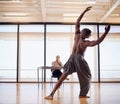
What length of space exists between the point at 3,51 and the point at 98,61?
3.76m

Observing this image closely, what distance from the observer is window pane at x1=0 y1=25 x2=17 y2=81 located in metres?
11.1

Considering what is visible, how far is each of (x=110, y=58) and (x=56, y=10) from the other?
3.18 meters

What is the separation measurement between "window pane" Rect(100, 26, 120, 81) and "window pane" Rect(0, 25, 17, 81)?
136 inches

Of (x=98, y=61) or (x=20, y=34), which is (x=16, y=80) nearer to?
(x=20, y=34)

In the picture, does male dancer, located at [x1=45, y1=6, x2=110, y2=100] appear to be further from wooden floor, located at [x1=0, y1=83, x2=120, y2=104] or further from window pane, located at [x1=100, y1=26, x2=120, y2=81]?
window pane, located at [x1=100, y1=26, x2=120, y2=81]

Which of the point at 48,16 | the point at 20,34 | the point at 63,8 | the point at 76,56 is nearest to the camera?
the point at 76,56

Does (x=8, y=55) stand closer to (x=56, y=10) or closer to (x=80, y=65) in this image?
(x=56, y=10)

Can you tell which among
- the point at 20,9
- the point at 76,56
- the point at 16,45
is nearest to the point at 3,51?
the point at 16,45

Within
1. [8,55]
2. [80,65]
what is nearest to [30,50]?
[8,55]

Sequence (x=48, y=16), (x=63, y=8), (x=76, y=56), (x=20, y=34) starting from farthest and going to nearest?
(x=20, y=34)
(x=48, y=16)
(x=63, y=8)
(x=76, y=56)

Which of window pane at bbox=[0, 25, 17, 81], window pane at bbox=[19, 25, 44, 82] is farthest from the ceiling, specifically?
window pane at bbox=[0, 25, 17, 81]

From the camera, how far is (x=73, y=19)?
36.1 ft

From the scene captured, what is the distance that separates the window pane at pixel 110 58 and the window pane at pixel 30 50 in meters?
2.44

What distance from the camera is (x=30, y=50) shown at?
11.2 metres
